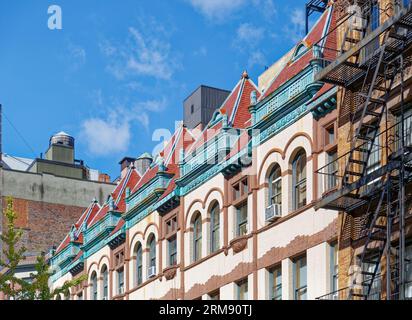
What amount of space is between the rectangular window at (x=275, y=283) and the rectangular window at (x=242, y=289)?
6.78 ft

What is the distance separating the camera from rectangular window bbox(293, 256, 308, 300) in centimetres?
3797

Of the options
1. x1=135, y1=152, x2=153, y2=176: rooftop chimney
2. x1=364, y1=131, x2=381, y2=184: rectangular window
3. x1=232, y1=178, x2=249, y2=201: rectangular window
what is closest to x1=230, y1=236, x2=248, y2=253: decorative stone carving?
x1=232, y1=178, x2=249, y2=201: rectangular window

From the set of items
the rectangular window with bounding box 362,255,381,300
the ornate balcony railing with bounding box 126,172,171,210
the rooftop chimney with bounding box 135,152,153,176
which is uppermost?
the rooftop chimney with bounding box 135,152,153,176

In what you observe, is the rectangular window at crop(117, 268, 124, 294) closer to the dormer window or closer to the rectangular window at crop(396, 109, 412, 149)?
the dormer window

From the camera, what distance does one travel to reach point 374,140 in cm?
3378

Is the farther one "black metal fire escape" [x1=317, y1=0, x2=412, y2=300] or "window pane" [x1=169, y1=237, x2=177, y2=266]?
"window pane" [x1=169, y1=237, x2=177, y2=266]

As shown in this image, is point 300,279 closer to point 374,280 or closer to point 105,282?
point 374,280

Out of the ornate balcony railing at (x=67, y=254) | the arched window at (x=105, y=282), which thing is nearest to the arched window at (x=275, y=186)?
the arched window at (x=105, y=282)

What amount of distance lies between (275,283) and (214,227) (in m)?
6.03

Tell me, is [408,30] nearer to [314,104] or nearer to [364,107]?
[364,107]

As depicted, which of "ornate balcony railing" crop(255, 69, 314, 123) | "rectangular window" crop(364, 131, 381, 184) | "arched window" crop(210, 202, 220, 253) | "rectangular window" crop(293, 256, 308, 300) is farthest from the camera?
"arched window" crop(210, 202, 220, 253)

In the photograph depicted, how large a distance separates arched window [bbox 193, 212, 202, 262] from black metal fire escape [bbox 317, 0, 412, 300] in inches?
480

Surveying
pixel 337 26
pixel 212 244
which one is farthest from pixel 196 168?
pixel 337 26
